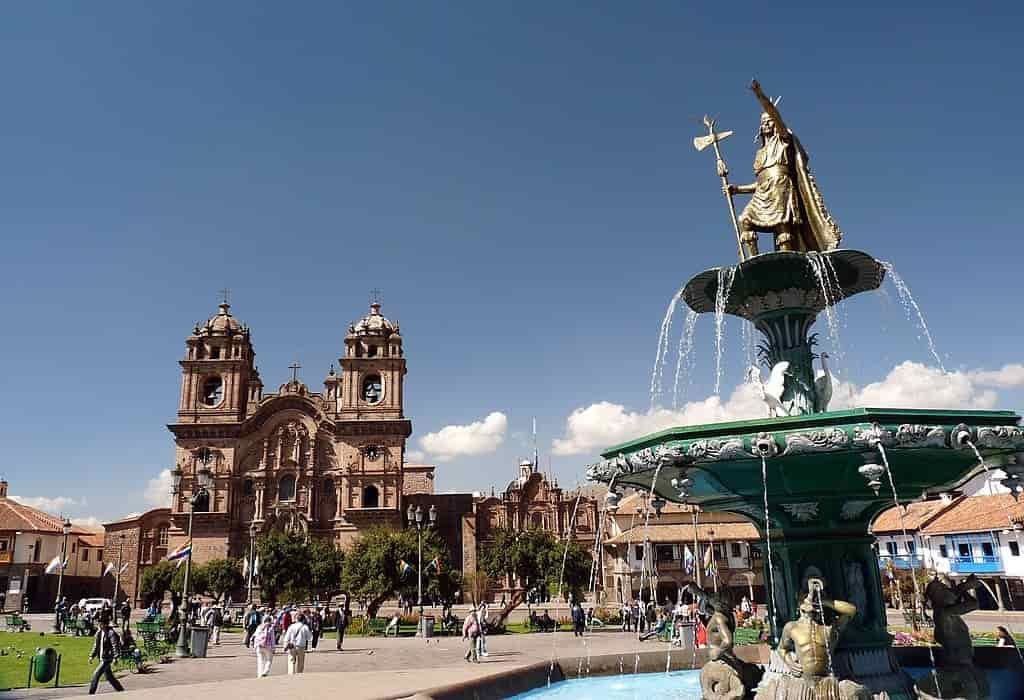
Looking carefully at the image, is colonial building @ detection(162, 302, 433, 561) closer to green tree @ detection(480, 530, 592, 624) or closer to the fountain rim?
green tree @ detection(480, 530, 592, 624)

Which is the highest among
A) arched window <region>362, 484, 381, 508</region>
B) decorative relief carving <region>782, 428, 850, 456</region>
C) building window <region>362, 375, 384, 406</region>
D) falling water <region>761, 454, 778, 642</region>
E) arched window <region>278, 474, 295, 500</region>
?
building window <region>362, 375, 384, 406</region>

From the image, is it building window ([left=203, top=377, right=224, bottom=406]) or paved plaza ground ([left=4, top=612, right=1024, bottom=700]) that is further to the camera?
building window ([left=203, top=377, right=224, bottom=406])

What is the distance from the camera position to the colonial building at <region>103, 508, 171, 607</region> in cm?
5419

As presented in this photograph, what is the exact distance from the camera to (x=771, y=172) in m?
9.02

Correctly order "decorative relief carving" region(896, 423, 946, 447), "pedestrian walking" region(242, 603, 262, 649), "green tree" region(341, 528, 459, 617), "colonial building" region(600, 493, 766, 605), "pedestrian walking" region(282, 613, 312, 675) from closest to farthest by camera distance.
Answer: "decorative relief carving" region(896, 423, 946, 447)
"pedestrian walking" region(282, 613, 312, 675)
"pedestrian walking" region(242, 603, 262, 649)
"green tree" region(341, 528, 459, 617)
"colonial building" region(600, 493, 766, 605)

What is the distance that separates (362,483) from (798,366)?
153ft

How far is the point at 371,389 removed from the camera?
55625 mm

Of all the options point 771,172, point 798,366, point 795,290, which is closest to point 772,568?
point 798,366

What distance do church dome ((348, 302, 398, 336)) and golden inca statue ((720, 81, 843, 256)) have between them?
4871 centimetres

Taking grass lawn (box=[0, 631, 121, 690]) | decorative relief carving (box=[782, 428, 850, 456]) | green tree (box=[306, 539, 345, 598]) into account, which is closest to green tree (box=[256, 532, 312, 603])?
green tree (box=[306, 539, 345, 598])

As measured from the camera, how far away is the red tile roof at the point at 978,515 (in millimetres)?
35031

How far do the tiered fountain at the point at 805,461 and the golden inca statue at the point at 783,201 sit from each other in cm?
2

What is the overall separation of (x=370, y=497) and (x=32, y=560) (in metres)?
25.0

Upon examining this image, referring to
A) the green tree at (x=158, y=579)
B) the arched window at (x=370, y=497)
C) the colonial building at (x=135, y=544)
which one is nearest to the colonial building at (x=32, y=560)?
the colonial building at (x=135, y=544)
